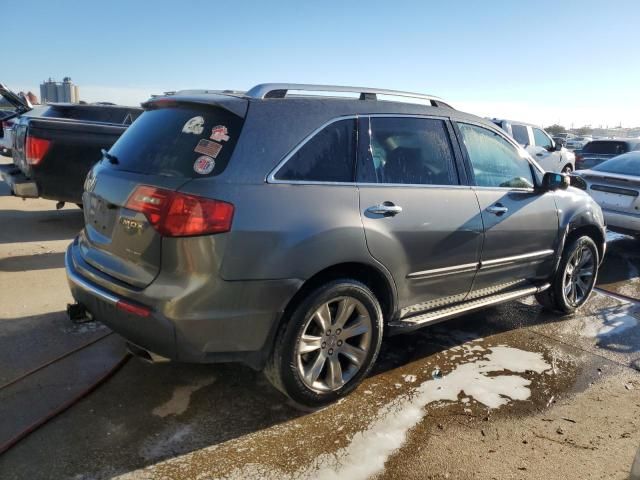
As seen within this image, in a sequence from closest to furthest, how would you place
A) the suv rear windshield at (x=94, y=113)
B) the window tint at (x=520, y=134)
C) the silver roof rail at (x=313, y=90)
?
the silver roof rail at (x=313, y=90), the suv rear windshield at (x=94, y=113), the window tint at (x=520, y=134)

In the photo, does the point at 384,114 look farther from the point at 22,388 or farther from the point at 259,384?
the point at 22,388

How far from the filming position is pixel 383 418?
122 inches

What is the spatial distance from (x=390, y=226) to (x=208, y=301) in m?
1.21

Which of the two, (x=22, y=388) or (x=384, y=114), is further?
(x=384, y=114)

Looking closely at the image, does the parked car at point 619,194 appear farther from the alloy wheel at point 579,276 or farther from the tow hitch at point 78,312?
the tow hitch at point 78,312

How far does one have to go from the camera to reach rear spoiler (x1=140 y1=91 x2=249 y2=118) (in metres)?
2.84

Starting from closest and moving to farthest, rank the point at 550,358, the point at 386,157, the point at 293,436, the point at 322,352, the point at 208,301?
the point at 208,301 → the point at 293,436 → the point at 322,352 → the point at 386,157 → the point at 550,358

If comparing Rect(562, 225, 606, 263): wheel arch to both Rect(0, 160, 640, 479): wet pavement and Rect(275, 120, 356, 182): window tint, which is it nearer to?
Rect(0, 160, 640, 479): wet pavement

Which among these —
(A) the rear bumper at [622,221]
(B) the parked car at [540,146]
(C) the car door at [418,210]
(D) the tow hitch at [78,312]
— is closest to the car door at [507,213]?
(C) the car door at [418,210]

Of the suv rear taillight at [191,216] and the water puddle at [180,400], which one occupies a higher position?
the suv rear taillight at [191,216]

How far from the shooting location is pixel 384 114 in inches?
134

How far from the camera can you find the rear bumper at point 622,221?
703 cm

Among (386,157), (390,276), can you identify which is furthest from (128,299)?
(386,157)

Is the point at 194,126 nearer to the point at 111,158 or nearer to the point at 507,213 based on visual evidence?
the point at 111,158
